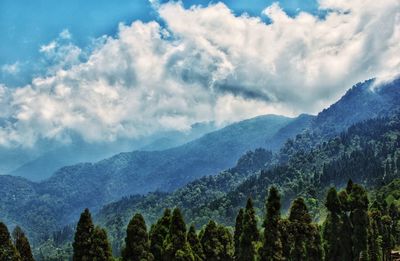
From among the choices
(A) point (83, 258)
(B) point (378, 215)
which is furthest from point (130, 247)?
(B) point (378, 215)

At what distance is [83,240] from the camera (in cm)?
6056

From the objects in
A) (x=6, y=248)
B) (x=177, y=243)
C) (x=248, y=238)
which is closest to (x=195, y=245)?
(x=248, y=238)

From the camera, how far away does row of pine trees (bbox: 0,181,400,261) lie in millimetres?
60938

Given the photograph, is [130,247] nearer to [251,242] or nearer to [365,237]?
[251,242]

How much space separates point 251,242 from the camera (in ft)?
248

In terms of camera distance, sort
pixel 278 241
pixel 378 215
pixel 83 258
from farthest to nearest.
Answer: pixel 378 215 → pixel 278 241 → pixel 83 258

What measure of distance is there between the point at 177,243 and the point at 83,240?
13653mm

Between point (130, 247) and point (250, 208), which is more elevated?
point (250, 208)

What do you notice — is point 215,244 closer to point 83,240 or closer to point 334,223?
point 334,223

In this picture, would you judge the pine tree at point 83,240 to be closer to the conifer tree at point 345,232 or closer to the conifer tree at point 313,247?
the conifer tree at point 313,247

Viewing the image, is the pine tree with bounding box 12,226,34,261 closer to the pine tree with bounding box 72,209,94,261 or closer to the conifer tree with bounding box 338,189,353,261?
the pine tree with bounding box 72,209,94,261

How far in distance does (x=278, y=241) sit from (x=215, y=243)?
13.1 meters

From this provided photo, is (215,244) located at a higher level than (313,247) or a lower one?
higher

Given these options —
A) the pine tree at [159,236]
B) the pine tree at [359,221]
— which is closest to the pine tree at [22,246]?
the pine tree at [159,236]
